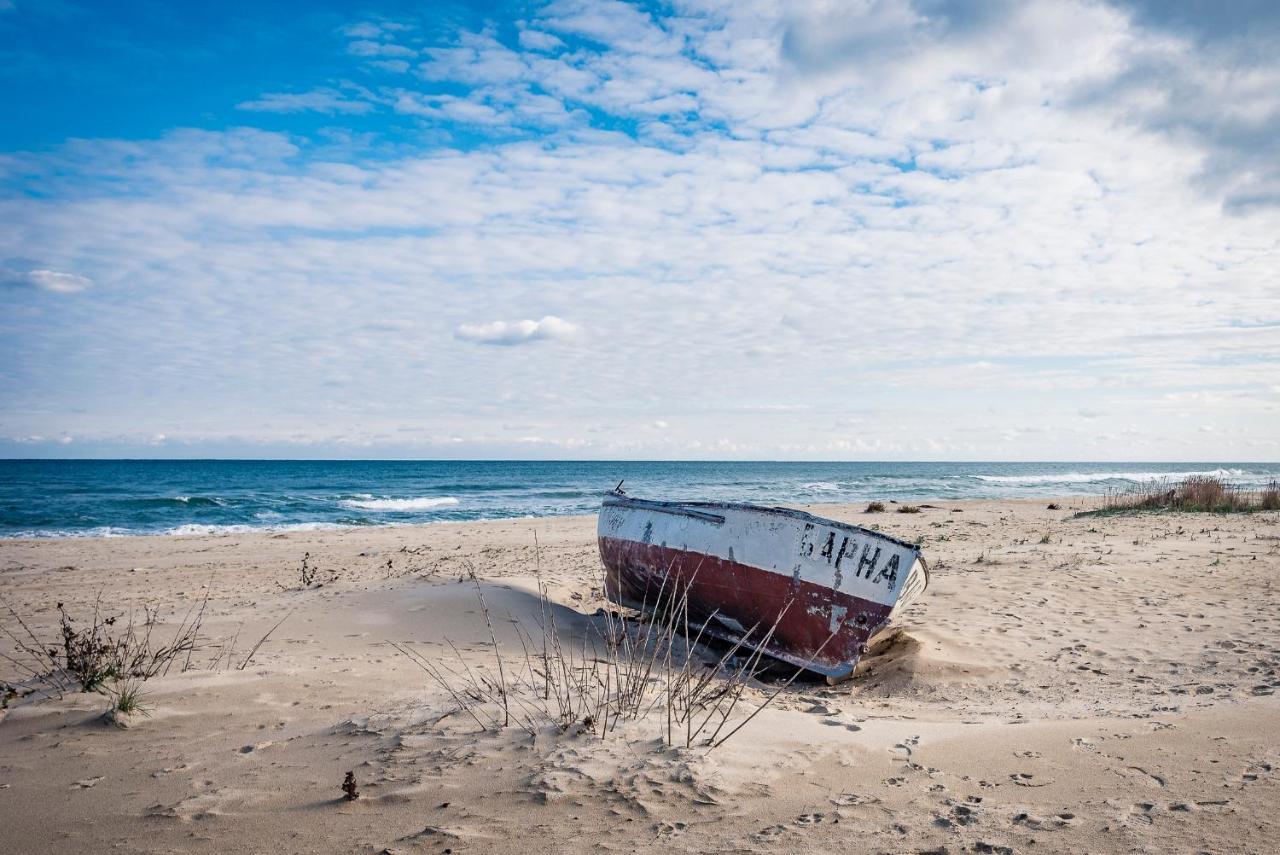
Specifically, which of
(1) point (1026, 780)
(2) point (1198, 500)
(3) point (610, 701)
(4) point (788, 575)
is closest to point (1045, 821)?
(1) point (1026, 780)

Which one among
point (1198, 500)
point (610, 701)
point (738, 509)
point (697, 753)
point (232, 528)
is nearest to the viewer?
point (697, 753)

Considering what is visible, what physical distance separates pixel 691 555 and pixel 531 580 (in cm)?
343

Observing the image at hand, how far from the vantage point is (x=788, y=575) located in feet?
21.1

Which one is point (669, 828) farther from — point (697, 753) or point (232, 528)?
point (232, 528)

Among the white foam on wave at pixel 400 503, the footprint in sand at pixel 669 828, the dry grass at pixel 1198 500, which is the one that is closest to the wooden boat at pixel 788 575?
the footprint in sand at pixel 669 828

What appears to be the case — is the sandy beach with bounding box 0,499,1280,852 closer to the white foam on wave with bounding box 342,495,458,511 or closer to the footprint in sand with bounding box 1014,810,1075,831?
the footprint in sand with bounding box 1014,810,1075,831

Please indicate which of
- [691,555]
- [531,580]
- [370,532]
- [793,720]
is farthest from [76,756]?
[370,532]

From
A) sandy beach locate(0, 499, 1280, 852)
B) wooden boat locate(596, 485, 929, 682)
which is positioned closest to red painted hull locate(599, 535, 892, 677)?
wooden boat locate(596, 485, 929, 682)

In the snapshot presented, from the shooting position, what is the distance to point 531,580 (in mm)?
9930

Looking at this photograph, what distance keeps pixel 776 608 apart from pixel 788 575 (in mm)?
338

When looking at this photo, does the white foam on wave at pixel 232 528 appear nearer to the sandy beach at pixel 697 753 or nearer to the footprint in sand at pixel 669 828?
the sandy beach at pixel 697 753

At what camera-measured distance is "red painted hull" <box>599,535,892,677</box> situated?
6121mm

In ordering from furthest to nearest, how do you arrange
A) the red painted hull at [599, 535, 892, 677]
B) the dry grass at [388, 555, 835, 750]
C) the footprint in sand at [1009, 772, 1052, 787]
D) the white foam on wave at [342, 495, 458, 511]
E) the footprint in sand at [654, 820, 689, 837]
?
the white foam on wave at [342, 495, 458, 511] < the red painted hull at [599, 535, 892, 677] < the dry grass at [388, 555, 835, 750] < the footprint in sand at [1009, 772, 1052, 787] < the footprint in sand at [654, 820, 689, 837]

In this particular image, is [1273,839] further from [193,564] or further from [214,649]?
[193,564]
